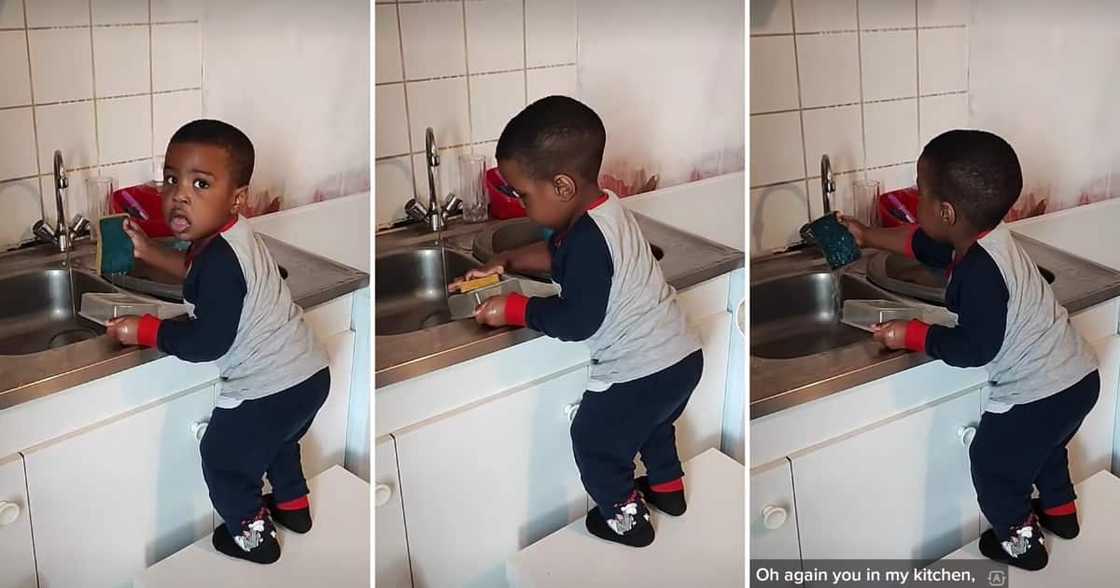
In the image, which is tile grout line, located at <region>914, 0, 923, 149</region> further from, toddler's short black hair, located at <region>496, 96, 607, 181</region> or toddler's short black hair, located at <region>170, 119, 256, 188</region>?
toddler's short black hair, located at <region>170, 119, 256, 188</region>

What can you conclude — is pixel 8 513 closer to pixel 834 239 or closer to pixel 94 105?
pixel 94 105

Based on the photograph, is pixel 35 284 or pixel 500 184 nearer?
pixel 35 284

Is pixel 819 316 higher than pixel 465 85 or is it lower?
lower

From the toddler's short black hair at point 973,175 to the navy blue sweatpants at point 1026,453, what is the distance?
309 mm

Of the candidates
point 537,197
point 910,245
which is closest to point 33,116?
point 537,197

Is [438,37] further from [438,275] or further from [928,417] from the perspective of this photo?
[928,417]

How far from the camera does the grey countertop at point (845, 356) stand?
65.6 inches

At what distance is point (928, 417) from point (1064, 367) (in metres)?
0.22

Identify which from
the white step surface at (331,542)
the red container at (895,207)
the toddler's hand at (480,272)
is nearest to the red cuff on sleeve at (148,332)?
the white step surface at (331,542)

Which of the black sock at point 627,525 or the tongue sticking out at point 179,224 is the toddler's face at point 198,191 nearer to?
the tongue sticking out at point 179,224

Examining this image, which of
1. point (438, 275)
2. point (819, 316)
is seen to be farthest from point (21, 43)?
point (819, 316)

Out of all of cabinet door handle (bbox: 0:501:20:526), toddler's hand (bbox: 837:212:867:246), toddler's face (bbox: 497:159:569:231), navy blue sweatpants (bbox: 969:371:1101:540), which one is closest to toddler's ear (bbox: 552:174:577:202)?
toddler's face (bbox: 497:159:569:231)

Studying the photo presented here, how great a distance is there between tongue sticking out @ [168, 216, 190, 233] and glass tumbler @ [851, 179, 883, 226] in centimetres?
101

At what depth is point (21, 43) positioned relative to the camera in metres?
1.43
